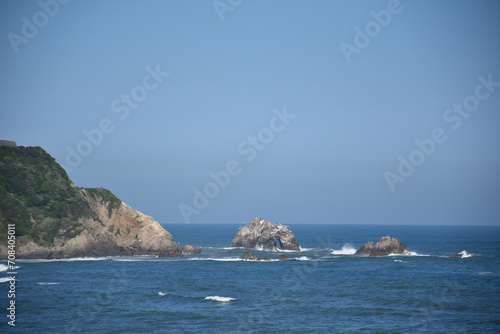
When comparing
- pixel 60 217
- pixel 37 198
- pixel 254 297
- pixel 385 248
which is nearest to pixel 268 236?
pixel 385 248

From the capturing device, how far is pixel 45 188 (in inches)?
3971

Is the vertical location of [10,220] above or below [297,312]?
above

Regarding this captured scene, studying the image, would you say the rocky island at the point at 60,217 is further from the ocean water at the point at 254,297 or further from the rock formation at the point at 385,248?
the rock formation at the point at 385,248

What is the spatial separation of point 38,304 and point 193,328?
2055cm

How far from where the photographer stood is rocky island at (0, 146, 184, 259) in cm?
9194

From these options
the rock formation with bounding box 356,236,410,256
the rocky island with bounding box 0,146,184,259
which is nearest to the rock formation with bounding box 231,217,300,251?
the rock formation with bounding box 356,236,410,256

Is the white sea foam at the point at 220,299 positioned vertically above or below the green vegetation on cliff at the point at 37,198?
below

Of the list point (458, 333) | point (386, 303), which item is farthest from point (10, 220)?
point (458, 333)

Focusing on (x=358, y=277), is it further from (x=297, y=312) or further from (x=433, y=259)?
(x=433, y=259)

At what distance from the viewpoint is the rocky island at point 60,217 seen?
3620 inches

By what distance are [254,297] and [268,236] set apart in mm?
63888

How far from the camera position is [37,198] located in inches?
3851

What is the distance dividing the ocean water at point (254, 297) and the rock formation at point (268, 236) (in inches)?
1250

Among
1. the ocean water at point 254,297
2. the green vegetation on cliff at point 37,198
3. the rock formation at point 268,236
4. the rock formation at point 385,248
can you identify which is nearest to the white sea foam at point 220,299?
the ocean water at point 254,297
